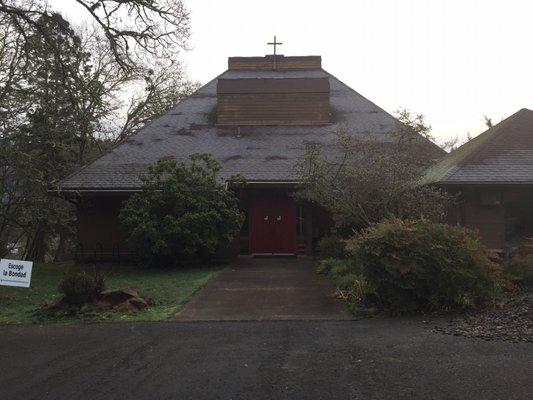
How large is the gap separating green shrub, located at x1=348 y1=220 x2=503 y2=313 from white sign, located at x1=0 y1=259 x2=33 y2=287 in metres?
5.66

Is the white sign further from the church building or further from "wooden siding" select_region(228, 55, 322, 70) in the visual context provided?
"wooden siding" select_region(228, 55, 322, 70)

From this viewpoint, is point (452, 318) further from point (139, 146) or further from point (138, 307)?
point (139, 146)

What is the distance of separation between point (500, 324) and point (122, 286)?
8.27 meters

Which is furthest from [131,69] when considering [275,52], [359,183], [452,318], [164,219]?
[275,52]

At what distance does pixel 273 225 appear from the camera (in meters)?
19.0

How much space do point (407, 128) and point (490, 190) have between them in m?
2.76

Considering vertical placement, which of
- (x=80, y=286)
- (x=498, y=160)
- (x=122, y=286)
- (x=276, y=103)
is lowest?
(x=122, y=286)

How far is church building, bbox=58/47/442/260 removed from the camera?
18.0 meters

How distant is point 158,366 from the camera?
6.09m

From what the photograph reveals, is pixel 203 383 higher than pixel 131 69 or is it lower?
lower

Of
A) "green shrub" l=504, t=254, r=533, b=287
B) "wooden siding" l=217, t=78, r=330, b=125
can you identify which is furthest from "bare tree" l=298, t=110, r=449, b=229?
"wooden siding" l=217, t=78, r=330, b=125

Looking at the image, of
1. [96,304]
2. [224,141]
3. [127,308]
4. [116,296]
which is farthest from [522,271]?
[224,141]

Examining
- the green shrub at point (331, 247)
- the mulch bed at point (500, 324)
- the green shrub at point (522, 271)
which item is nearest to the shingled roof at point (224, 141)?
the green shrub at point (331, 247)

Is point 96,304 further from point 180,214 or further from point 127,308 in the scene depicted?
point 180,214
